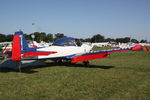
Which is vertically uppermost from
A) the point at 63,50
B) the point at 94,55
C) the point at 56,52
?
the point at 63,50

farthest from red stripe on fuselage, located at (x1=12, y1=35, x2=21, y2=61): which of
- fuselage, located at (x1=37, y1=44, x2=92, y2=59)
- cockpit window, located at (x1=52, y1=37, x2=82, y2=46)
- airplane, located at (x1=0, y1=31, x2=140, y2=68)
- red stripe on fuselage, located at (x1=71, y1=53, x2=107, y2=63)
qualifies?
cockpit window, located at (x1=52, y1=37, x2=82, y2=46)

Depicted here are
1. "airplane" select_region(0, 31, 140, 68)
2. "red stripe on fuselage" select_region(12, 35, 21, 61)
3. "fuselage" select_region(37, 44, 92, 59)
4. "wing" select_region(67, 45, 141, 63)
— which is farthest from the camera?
"fuselage" select_region(37, 44, 92, 59)

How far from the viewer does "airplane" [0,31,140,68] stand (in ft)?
25.0

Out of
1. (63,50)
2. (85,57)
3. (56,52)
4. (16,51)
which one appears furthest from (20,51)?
(85,57)

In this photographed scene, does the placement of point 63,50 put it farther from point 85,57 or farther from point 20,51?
point 20,51

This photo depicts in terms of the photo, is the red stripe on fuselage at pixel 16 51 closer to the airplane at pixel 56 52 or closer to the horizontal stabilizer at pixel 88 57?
the airplane at pixel 56 52

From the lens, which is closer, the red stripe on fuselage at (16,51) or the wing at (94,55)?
the red stripe on fuselage at (16,51)

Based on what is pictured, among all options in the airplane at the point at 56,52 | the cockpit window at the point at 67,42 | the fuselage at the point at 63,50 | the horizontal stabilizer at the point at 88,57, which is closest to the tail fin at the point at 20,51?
the airplane at the point at 56,52

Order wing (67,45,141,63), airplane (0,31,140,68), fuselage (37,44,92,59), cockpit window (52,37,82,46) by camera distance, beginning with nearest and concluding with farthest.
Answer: airplane (0,31,140,68) → wing (67,45,141,63) → fuselage (37,44,92,59) → cockpit window (52,37,82,46)

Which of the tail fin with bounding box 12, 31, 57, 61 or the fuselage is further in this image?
the fuselage

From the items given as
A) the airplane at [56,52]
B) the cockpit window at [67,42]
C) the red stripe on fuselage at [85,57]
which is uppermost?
the cockpit window at [67,42]

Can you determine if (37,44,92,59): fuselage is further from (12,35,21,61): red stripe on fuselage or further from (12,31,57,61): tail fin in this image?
(12,35,21,61): red stripe on fuselage

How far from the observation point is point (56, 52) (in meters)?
9.91

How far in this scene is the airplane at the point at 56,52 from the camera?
761cm
